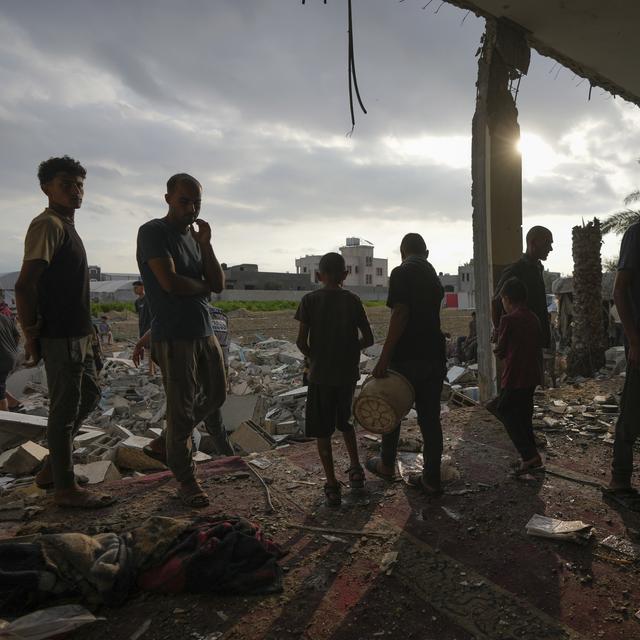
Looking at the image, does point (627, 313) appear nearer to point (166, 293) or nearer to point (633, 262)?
point (633, 262)

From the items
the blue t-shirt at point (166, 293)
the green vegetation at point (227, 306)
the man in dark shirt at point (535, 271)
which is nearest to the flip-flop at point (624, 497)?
the man in dark shirt at point (535, 271)

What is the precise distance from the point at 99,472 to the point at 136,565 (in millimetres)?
1746

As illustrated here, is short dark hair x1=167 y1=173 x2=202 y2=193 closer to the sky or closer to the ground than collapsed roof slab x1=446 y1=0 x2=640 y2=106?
closer to the ground

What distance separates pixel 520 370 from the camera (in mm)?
3941

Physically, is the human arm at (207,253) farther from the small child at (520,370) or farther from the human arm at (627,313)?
the human arm at (627,313)

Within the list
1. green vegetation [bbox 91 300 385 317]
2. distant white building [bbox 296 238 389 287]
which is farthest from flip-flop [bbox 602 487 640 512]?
distant white building [bbox 296 238 389 287]

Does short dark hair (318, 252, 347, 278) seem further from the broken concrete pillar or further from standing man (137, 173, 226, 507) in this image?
the broken concrete pillar

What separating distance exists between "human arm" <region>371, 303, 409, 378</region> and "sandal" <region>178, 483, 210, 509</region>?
4.78ft

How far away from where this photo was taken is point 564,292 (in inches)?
451

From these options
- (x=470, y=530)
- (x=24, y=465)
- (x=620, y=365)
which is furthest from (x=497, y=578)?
(x=620, y=365)

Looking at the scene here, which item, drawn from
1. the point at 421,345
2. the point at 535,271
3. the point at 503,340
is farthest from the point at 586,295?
the point at 421,345

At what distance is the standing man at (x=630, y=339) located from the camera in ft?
10.7

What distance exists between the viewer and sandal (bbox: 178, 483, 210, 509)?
3.26m

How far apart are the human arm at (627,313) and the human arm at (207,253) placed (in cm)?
270
